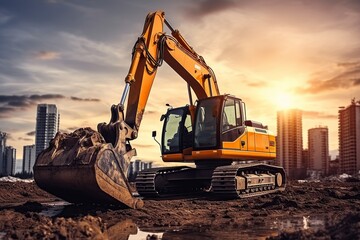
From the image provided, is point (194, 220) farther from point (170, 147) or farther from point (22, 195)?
point (22, 195)

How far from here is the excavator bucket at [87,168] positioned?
8.84 m

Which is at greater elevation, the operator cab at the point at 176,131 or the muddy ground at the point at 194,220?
the operator cab at the point at 176,131

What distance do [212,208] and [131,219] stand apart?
8.99 feet

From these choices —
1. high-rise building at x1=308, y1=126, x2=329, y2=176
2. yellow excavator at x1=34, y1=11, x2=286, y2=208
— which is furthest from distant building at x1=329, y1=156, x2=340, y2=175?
yellow excavator at x1=34, y1=11, x2=286, y2=208

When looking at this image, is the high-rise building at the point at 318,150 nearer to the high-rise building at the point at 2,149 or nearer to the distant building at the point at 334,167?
the distant building at the point at 334,167

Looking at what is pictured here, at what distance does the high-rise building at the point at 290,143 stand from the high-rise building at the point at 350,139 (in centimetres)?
705

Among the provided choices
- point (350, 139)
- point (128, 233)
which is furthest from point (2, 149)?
point (350, 139)

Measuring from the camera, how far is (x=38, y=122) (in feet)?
180

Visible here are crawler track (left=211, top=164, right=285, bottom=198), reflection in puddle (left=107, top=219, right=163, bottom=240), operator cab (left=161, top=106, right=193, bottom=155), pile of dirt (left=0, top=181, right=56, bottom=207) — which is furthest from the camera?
pile of dirt (left=0, top=181, right=56, bottom=207)

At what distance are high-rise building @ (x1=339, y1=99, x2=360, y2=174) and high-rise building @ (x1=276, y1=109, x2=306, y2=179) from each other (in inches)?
278

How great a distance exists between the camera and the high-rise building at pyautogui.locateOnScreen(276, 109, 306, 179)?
76688 millimetres

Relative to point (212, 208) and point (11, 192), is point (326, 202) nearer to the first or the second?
point (212, 208)

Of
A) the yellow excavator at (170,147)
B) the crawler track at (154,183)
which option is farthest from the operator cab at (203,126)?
the crawler track at (154,183)

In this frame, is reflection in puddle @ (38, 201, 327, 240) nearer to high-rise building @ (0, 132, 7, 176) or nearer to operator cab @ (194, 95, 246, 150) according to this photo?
operator cab @ (194, 95, 246, 150)
